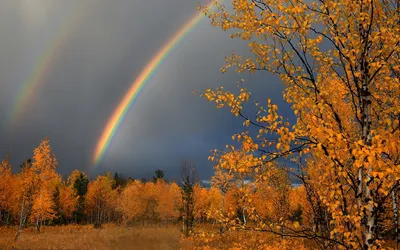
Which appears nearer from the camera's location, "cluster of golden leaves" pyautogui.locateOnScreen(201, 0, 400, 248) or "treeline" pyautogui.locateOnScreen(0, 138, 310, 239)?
"cluster of golden leaves" pyautogui.locateOnScreen(201, 0, 400, 248)

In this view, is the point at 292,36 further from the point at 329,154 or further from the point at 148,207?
the point at 148,207

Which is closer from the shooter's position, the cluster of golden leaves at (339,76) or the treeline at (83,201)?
the cluster of golden leaves at (339,76)

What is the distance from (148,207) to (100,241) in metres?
41.2

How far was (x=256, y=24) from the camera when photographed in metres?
4.02

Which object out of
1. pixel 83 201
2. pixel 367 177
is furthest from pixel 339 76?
pixel 83 201

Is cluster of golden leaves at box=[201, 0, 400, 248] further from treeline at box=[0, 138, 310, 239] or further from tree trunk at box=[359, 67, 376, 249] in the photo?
treeline at box=[0, 138, 310, 239]

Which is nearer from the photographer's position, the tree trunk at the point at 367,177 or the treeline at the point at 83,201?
the tree trunk at the point at 367,177

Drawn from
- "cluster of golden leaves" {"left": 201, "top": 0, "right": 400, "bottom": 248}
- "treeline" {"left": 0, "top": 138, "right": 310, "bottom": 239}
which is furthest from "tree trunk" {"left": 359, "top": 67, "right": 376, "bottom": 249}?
"treeline" {"left": 0, "top": 138, "right": 310, "bottom": 239}

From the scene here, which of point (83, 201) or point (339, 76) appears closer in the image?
point (339, 76)

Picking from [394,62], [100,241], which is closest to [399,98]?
[394,62]

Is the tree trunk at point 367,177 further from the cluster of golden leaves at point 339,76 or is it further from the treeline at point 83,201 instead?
the treeline at point 83,201

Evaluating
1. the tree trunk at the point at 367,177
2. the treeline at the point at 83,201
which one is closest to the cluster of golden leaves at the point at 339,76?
the tree trunk at the point at 367,177

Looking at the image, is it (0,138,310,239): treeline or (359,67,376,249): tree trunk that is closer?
(359,67,376,249): tree trunk

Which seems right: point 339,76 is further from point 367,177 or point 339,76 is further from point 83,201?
point 83,201
